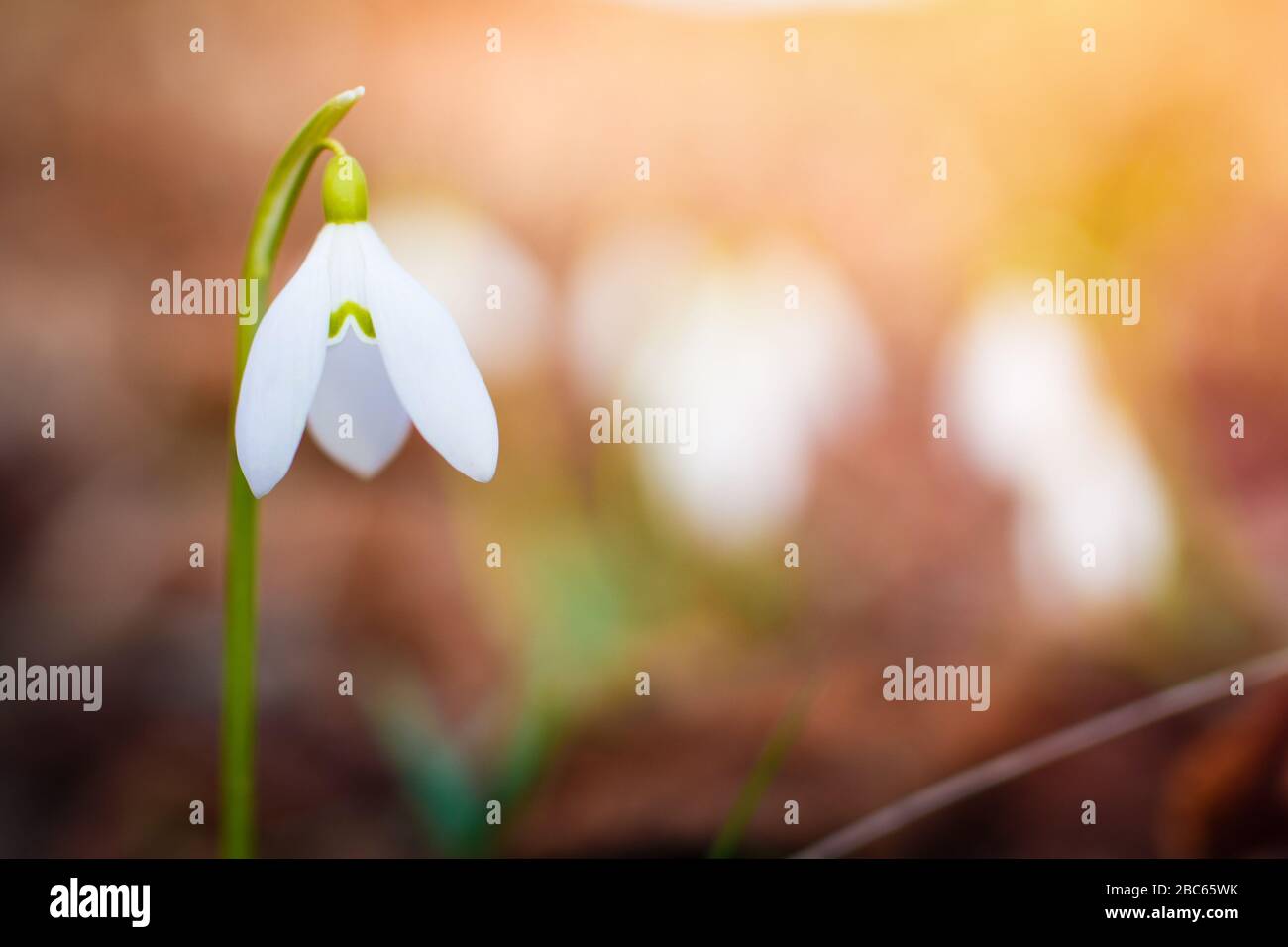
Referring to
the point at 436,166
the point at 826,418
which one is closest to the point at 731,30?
the point at 436,166

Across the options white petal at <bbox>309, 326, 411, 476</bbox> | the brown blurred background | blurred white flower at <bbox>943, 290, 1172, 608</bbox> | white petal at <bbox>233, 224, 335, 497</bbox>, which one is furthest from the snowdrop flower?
blurred white flower at <bbox>943, 290, 1172, 608</bbox>

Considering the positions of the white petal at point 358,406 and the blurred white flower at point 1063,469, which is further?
the blurred white flower at point 1063,469

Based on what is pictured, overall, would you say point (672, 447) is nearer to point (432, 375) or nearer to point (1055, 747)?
point (1055, 747)

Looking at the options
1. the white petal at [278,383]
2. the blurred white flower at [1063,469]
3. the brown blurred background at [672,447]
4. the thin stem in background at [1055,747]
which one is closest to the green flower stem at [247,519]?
the white petal at [278,383]

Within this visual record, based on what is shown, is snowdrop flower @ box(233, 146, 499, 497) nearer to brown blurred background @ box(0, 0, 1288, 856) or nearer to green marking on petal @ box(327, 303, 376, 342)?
green marking on petal @ box(327, 303, 376, 342)

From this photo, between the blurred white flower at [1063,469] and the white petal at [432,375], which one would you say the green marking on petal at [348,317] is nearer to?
the white petal at [432,375]

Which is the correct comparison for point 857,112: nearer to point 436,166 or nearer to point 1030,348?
point 1030,348
